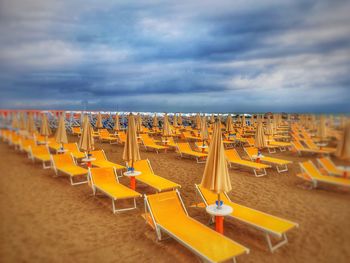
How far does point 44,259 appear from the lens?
323 cm

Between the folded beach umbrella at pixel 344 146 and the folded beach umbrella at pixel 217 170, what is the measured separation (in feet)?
5.12

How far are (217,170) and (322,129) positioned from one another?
1580 mm

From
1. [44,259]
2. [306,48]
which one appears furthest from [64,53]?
[306,48]

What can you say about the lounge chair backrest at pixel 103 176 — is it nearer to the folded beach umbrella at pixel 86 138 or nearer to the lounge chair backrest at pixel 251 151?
the folded beach umbrella at pixel 86 138

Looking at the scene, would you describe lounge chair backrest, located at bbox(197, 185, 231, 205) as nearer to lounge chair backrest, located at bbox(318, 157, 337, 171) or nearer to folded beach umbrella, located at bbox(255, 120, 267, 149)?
lounge chair backrest, located at bbox(318, 157, 337, 171)

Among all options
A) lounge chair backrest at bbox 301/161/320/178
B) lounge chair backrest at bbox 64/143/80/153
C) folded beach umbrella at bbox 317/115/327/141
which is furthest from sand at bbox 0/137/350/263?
lounge chair backrest at bbox 64/143/80/153

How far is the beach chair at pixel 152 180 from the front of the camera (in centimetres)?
605

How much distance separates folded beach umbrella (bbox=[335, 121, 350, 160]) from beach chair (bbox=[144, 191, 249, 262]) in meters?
1.68

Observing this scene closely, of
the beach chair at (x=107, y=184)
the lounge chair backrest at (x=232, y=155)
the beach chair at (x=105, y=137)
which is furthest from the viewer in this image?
the beach chair at (x=105, y=137)

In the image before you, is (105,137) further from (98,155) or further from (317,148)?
(317,148)

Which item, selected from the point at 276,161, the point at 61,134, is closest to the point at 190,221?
the point at 276,161

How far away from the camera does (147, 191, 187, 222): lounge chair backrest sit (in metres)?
4.50

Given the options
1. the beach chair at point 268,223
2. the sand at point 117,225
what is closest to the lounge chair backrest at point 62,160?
the sand at point 117,225

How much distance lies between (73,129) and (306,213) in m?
14.8
